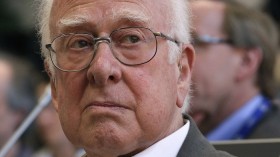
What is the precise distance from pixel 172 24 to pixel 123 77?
0.33 meters

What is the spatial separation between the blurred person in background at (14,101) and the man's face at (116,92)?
127 inches

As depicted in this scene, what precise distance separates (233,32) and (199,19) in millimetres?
252

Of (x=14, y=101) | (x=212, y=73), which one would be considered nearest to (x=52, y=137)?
(x=14, y=101)

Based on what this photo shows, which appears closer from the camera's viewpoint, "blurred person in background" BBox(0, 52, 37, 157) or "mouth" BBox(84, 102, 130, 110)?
"mouth" BBox(84, 102, 130, 110)

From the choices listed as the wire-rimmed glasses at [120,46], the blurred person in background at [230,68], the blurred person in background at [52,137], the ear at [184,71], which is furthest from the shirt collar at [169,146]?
the blurred person in background at [52,137]

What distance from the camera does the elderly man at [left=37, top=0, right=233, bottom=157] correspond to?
352 cm

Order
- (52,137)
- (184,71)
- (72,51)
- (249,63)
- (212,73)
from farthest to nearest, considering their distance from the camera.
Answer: (52,137), (249,63), (212,73), (184,71), (72,51)

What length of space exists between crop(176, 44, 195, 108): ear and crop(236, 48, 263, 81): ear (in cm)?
271

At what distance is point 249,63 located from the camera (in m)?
6.55

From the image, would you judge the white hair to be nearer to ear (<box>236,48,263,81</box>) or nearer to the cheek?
the cheek

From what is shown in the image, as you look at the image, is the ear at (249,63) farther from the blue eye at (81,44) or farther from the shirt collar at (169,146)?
the blue eye at (81,44)

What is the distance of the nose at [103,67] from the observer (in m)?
3.48

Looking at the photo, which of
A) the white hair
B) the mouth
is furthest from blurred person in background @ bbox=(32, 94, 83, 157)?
the mouth

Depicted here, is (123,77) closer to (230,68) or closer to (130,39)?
(130,39)
